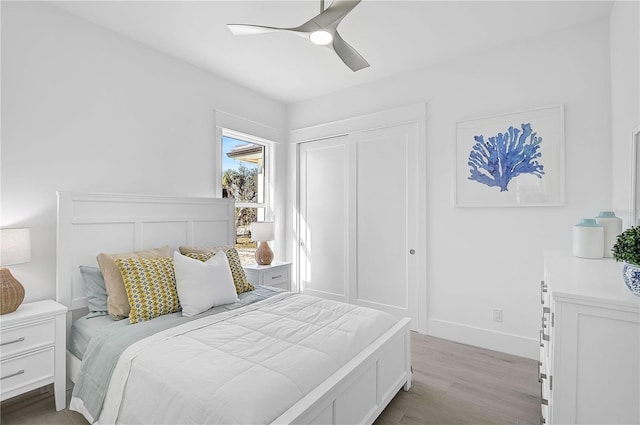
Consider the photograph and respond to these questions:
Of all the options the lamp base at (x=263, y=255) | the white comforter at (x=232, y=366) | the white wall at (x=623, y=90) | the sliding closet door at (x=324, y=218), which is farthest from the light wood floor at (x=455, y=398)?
the lamp base at (x=263, y=255)

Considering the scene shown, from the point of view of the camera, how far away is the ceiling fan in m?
1.71

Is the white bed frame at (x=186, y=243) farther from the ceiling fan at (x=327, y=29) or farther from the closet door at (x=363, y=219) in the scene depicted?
the ceiling fan at (x=327, y=29)

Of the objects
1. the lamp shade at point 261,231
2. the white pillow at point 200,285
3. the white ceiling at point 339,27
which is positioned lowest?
the white pillow at point 200,285

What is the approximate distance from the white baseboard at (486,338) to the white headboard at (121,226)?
241 centimetres

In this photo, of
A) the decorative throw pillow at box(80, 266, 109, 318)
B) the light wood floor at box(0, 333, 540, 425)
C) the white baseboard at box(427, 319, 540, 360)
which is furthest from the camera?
the white baseboard at box(427, 319, 540, 360)

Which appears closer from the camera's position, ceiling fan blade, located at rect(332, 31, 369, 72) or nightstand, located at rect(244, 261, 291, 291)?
ceiling fan blade, located at rect(332, 31, 369, 72)

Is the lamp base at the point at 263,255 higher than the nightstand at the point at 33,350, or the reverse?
the lamp base at the point at 263,255

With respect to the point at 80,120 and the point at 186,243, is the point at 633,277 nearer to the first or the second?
the point at 186,243

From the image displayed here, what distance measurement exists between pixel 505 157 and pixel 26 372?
388 centimetres

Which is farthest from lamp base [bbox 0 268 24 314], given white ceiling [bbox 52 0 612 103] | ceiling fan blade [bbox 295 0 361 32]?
ceiling fan blade [bbox 295 0 361 32]

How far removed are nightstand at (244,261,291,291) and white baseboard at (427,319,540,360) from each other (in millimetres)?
1644

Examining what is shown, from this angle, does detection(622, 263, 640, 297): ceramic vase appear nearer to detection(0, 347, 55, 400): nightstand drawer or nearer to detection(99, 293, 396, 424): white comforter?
detection(99, 293, 396, 424): white comforter

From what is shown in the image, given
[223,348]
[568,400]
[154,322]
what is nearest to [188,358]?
[223,348]

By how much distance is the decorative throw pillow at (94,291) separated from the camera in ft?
7.29
